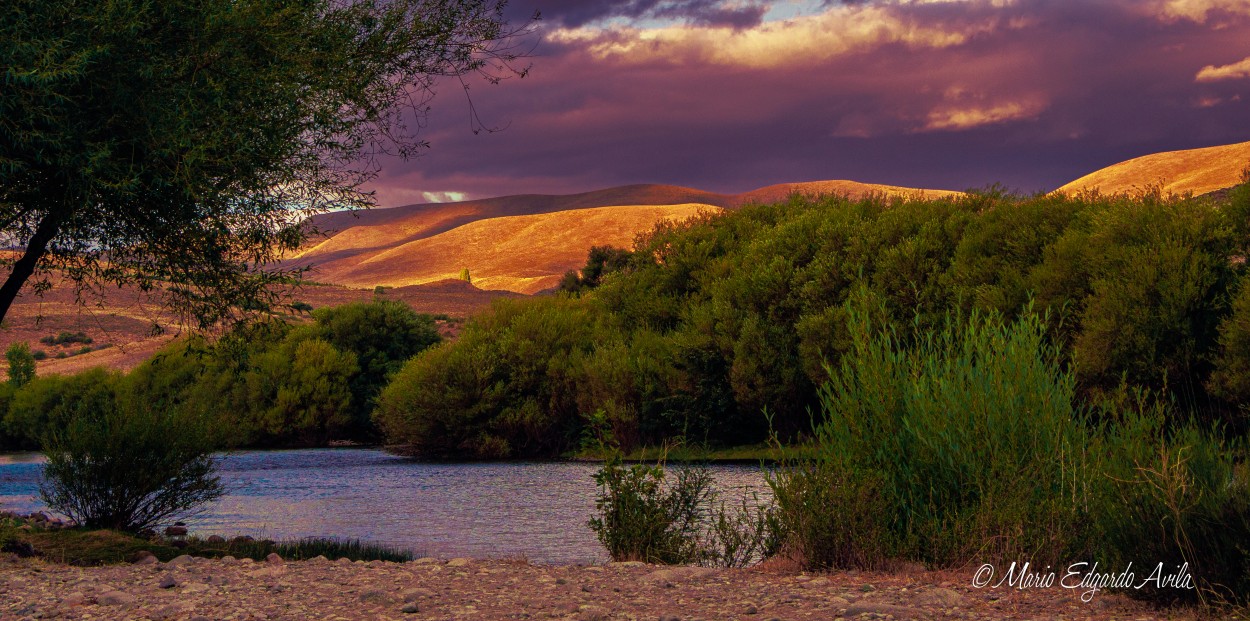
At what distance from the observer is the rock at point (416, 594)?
27.6ft

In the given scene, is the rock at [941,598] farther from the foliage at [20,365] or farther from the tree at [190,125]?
the foliage at [20,365]

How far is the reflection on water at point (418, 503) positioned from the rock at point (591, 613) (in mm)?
5004

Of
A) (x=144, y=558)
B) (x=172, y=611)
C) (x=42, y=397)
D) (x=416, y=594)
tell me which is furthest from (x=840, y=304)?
(x=42, y=397)

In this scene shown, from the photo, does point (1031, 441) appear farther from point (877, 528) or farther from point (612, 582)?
point (612, 582)

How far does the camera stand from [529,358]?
5012 cm

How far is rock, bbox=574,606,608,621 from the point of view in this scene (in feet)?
24.5

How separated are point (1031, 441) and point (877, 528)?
166 cm

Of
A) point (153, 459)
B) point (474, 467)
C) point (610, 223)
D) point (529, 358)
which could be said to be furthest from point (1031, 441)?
point (610, 223)

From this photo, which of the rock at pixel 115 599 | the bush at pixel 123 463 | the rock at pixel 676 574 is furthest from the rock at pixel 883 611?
the bush at pixel 123 463

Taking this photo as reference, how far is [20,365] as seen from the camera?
72.6 m

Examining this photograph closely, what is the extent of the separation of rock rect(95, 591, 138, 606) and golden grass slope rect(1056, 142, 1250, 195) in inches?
3727

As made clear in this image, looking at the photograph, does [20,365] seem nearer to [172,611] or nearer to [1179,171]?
[172,611]

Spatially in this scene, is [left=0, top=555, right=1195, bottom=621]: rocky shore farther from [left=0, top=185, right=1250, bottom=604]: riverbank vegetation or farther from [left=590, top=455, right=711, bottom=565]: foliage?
[left=590, top=455, right=711, bottom=565]: foliage

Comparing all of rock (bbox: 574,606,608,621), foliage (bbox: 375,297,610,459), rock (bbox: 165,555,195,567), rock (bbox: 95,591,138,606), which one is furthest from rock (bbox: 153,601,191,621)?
foliage (bbox: 375,297,610,459)
